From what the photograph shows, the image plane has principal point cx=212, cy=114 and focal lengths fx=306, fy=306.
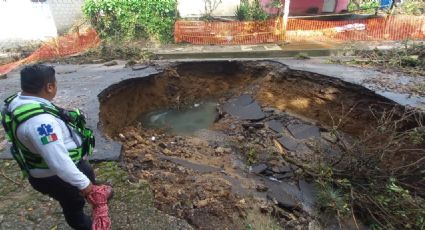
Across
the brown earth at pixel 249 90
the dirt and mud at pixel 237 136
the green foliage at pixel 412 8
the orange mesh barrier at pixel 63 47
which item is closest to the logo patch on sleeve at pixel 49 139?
the dirt and mud at pixel 237 136

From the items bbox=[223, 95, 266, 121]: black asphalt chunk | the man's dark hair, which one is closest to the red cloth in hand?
the man's dark hair

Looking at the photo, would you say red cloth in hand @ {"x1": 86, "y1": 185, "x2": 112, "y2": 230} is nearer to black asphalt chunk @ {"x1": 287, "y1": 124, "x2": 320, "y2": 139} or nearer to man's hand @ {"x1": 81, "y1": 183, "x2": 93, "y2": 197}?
man's hand @ {"x1": 81, "y1": 183, "x2": 93, "y2": 197}

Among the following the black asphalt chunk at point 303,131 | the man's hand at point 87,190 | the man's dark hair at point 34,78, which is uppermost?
the man's dark hair at point 34,78

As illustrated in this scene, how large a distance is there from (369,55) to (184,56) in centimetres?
609

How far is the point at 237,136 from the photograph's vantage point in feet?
21.7

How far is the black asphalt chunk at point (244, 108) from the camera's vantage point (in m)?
7.25

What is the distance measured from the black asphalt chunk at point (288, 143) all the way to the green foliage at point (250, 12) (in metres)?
8.64

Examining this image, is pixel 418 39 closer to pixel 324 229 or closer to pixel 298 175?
pixel 298 175

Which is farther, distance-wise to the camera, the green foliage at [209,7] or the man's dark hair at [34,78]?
the green foliage at [209,7]

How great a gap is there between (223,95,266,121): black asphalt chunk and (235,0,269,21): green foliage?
7.18 m

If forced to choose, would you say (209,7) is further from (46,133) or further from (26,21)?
(46,133)

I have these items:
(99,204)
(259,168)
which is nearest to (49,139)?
(99,204)

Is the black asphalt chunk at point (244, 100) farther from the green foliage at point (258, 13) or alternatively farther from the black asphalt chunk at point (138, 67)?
the green foliage at point (258, 13)

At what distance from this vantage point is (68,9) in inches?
534
